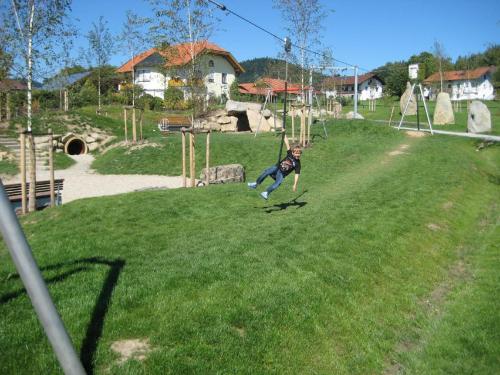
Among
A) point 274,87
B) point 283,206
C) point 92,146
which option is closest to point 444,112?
point 274,87

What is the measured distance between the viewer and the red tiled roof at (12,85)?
12.9 m

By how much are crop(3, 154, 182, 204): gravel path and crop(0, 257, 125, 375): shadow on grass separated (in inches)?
333

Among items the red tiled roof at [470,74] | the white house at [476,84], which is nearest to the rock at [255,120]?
the red tiled roof at [470,74]

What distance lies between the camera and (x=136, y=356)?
5.30 metres

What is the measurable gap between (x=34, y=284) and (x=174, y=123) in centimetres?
3718

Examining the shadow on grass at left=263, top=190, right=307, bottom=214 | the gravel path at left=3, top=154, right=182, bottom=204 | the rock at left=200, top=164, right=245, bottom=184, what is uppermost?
the rock at left=200, top=164, right=245, bottom=184

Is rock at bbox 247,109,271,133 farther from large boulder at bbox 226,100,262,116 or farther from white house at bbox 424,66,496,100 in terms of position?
white house at bbox 424,66,496,100

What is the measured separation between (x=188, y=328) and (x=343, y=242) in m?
5.03

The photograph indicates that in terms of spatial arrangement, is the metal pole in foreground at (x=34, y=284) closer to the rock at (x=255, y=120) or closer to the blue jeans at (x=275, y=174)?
the blue jeans at (x=275, y=174)

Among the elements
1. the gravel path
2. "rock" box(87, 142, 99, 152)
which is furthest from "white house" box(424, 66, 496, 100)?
the gravel path

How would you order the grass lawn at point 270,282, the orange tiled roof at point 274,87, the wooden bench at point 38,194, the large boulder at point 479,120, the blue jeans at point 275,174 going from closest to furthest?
the grass lawn at point 270,282
the blue jeans at point 275,174
the wooden bench at point 38,194
the large boulder at point 479,120
the orange tiled roof at point 274,87

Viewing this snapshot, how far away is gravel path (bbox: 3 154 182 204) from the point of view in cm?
1719

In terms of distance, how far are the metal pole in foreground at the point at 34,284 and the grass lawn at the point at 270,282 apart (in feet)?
3.80

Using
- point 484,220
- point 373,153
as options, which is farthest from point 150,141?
point 484,220
